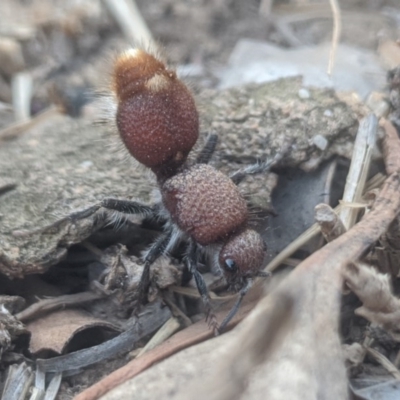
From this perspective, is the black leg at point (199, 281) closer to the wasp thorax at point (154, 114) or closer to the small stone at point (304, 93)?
the wasp thorax at point (154, 114)

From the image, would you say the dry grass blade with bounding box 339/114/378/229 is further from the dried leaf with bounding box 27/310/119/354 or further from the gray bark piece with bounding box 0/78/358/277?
the dried leaf with bounding box 27/310/119/354

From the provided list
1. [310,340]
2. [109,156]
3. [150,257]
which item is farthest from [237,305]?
[109,156]

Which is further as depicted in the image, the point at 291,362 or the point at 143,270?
the point at 143,270

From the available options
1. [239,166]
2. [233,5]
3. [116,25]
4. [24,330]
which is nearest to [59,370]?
[24,330]

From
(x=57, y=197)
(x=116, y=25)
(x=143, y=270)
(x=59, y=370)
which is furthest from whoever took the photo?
(x=116, y=25)

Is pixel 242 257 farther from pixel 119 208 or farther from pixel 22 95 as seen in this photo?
pixel 22 95

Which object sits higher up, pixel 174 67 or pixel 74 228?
pixel 174 67

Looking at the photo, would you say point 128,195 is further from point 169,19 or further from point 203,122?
point 169,19

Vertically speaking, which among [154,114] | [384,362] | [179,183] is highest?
[154,114]
